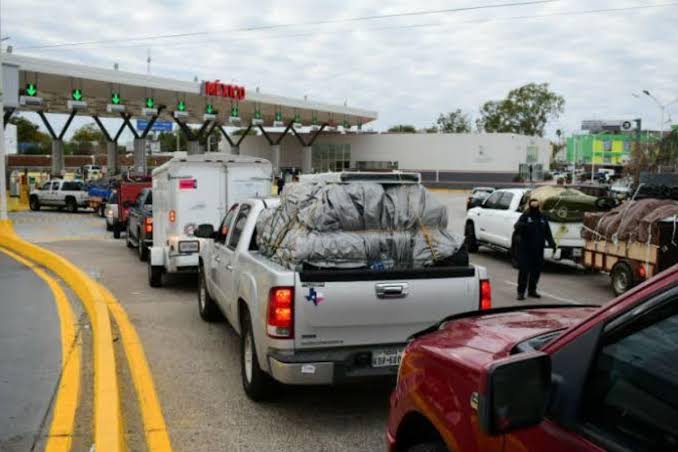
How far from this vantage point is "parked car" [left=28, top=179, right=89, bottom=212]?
3584 cm

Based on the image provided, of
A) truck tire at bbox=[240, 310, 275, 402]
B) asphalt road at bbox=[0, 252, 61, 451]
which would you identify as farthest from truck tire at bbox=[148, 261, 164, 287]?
truck tire at bbox=[240, 310, 275, 402]

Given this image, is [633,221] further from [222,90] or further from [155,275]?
[222,90]

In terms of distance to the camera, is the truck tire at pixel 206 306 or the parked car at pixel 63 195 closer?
the truck tire at pixel 206 306

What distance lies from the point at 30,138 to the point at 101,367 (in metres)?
124

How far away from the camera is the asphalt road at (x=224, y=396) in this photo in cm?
Result: 511

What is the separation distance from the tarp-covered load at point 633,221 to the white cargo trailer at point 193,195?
6136mm

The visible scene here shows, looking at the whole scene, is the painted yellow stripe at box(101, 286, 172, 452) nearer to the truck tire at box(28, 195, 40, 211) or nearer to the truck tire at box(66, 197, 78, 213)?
the truck tire at box(66, 197, 78, 213)

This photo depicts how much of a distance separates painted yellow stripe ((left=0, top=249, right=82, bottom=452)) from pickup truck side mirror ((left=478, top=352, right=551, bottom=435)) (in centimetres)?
366

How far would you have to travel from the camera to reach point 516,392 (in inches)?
79.0

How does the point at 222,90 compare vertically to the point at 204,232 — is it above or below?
above

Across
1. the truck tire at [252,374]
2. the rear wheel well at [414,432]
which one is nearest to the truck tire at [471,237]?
the truck tire at [252,374]

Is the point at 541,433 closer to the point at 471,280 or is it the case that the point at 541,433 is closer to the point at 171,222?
the point at 471,280

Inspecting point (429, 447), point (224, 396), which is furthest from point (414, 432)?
point (224, 396)

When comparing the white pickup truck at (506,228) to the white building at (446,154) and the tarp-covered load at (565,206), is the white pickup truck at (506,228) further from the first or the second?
the white building at (446,154)
